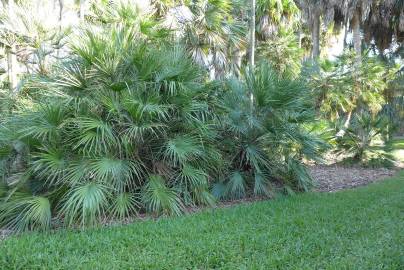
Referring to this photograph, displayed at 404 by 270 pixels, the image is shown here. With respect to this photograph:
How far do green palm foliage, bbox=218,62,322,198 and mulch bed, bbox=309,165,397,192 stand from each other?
1.40m

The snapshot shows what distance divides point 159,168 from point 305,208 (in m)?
2.62

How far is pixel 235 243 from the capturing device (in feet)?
16.1

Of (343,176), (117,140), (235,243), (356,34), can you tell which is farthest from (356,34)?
(235,243)

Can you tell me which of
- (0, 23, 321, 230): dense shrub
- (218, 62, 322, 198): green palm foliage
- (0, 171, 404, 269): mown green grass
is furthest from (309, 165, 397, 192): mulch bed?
(0, 171, 404, 269): mown green grass

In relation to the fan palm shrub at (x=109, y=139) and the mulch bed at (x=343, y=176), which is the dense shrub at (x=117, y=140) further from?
the mulch bed at (x=343, y=176)

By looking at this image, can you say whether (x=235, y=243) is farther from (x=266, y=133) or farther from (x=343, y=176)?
(x=343, y=176)

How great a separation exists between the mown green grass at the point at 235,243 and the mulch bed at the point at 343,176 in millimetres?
3335

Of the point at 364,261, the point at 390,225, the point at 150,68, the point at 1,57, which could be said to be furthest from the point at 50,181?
the point at 1,57

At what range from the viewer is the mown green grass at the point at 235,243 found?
4258 mm

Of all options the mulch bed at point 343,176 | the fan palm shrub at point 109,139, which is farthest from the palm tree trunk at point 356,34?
the fan palm shrub at point 109,139

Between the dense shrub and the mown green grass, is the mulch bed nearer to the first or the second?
the dense shrub

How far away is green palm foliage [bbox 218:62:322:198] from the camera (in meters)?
8.47

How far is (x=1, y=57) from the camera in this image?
11219mm

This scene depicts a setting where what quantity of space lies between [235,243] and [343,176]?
25.4ft
